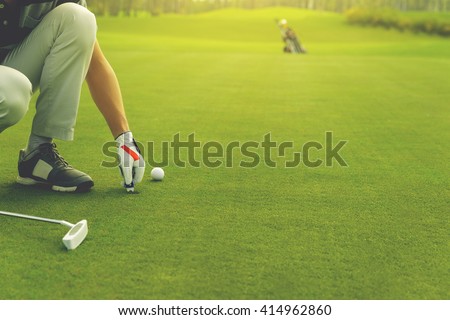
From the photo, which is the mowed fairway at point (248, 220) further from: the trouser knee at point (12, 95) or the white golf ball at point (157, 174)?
the trouser knee at point (12, 95)

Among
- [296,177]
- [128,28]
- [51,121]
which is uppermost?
[51,121]

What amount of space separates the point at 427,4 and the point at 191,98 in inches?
2764

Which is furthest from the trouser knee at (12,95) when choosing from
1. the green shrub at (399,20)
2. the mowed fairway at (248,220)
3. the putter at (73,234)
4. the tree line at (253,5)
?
the tree line at (253,5)

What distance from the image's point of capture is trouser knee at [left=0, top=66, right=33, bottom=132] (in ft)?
10.1

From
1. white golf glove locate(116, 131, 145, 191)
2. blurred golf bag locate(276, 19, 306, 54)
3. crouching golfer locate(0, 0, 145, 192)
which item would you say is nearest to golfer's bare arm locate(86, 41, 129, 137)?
crouching golfer locate(0, 0, 145, 192)

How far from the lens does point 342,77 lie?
1207cm

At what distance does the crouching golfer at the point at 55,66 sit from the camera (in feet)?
11.3

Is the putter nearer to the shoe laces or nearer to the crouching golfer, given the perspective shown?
the crouching golfer

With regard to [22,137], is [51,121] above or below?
above

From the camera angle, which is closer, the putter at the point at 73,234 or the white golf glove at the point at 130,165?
the putter at the point at 73,234

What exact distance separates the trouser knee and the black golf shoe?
0.45 m

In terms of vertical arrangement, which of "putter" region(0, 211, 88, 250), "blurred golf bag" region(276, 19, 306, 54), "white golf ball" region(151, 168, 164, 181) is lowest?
"blurred golf bag" region(276, 19, 306, 54)
